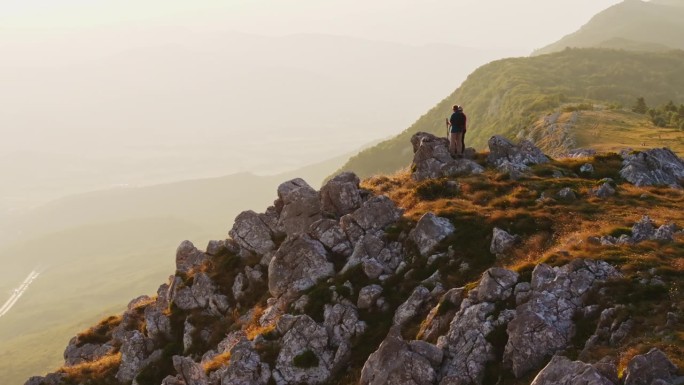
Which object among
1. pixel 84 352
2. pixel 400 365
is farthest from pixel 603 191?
pixel 84 352

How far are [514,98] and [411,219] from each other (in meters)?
170

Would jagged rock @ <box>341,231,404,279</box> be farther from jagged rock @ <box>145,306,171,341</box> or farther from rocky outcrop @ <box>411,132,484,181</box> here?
jagged rock @ <box>145,306,171,341</box>

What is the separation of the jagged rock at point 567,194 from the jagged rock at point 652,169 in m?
7.40

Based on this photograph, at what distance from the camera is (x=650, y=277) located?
85.6 ft

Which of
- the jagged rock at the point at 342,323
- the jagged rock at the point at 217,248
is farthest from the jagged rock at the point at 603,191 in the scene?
the jagged rock at the point at 217,248

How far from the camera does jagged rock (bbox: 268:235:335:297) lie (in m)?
38.0

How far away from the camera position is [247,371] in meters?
31.5

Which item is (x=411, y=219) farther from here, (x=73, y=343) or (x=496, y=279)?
(x=73, y=343)

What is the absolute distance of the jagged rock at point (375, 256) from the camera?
35750mm

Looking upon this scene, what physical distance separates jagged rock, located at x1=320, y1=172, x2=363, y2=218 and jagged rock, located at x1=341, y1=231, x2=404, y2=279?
20.0 feet

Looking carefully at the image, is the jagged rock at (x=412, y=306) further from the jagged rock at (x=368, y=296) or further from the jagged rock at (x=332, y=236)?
the jagged rock at (x=332, y=236)

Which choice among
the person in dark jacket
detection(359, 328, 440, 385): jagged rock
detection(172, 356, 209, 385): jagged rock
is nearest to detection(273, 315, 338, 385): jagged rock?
detection(359, 328, 440, 385): jagged rock

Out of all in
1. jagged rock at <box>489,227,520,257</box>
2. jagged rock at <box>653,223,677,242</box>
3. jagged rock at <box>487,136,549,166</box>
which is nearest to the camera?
jagged rock at <box>653,223,677,242</box>

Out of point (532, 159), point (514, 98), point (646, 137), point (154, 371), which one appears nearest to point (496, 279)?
point (532, 159)
